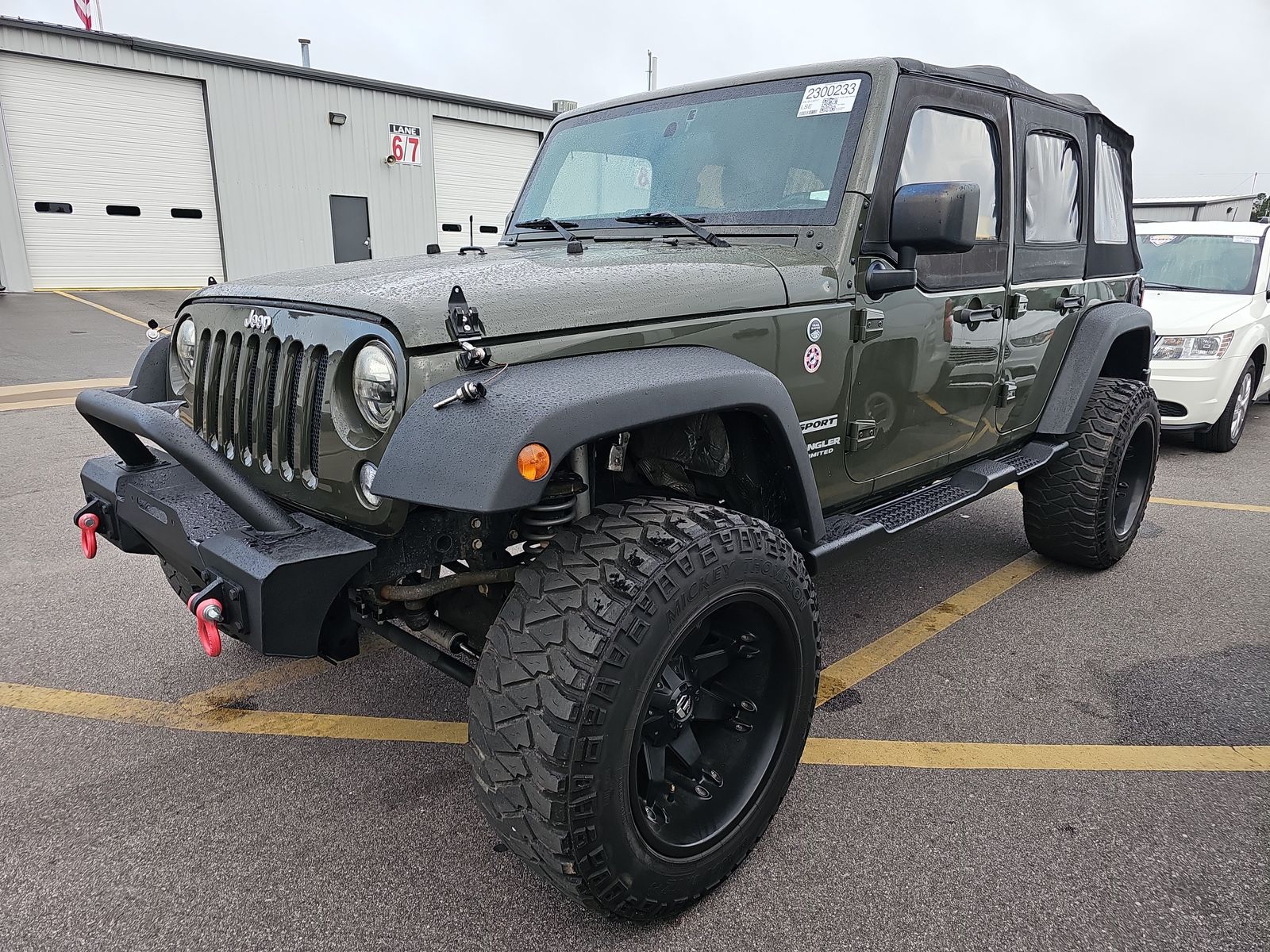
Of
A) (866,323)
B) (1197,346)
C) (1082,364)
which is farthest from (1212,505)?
(866,323)

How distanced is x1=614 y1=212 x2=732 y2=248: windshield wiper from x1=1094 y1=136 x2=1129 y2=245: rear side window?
8.03 feet

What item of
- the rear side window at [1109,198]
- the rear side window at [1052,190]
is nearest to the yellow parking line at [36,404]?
the rear side window at [1052,190]

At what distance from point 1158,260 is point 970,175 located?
5.69 meters

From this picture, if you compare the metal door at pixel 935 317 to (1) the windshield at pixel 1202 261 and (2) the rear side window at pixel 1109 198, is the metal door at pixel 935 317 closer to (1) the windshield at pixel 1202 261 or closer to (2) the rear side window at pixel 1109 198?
(2) the rear side window at pixel 1109 198

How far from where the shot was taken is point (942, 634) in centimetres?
356

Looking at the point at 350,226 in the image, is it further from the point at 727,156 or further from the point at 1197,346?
the point at 727,156

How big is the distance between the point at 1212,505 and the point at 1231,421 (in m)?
1.86

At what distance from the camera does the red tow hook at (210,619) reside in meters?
1.76

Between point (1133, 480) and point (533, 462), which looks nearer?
point (533, 462)

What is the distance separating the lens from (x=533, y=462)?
1.65m

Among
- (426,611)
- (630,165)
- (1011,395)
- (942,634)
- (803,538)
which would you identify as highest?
(630,165)

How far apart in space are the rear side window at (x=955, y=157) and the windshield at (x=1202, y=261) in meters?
4.74

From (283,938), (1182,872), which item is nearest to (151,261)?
(283,938)

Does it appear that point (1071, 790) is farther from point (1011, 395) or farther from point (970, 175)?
point (970, 175)
